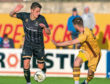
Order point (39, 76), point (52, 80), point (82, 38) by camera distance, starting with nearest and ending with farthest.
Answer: point (82, 38) < point (39, 76) < point (52, 80)

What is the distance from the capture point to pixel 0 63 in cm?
1520

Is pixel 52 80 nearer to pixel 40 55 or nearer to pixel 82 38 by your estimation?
pixel 40 55

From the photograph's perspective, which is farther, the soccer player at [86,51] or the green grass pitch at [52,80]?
the green grass pitch at [52,80]

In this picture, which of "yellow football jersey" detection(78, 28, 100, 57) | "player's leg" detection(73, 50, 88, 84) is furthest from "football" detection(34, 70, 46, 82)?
"yellow football jersey" detection(78, 28, 100, 57)

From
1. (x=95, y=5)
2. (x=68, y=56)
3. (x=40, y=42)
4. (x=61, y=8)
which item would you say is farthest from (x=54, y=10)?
(x=40, y=42)

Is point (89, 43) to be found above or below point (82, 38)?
below

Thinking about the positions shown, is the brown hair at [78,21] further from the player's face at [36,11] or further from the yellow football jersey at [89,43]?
the player's face at [36,11]

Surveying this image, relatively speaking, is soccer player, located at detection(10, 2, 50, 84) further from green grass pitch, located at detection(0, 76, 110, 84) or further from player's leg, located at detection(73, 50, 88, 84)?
green grass pitch, located at detection(0, 76, 110, 84)

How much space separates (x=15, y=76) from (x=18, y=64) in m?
0.41

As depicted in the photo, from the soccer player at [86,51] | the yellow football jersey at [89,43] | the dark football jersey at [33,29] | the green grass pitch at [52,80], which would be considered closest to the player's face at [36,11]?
the dark football jersey at [33,29]

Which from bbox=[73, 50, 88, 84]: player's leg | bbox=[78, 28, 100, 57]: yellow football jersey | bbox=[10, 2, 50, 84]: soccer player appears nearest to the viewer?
bbox=[78, 28, 100, 57]: yellow football jersey

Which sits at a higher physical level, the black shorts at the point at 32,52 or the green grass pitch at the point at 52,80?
the black shorts at the point at 32,52

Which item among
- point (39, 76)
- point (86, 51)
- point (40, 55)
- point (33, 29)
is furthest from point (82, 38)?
point (39, 76)

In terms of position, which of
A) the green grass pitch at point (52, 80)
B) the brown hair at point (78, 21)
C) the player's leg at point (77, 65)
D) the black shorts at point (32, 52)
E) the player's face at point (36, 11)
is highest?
the player's face at point (36, 11)
